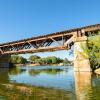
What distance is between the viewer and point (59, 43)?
5903cm

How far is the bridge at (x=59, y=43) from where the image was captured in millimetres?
50438

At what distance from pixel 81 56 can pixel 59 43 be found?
34.4ft

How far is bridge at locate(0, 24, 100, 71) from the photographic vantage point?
5044 cm

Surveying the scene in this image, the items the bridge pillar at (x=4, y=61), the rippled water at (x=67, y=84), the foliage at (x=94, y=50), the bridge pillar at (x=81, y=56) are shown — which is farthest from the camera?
the bridge pillar at (x=4, y=61)

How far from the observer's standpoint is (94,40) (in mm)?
41750

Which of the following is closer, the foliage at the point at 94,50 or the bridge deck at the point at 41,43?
the foliage at the point at 94,50

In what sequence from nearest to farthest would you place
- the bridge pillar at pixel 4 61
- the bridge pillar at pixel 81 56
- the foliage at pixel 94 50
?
the foliage at pixel 94 50 → the bridge pillar at pixel 81 56 → the bridge pillar at pixel 4 61

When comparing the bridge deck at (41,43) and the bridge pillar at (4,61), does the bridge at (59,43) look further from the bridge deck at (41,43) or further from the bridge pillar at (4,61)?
the bridge pillar at (4,61)

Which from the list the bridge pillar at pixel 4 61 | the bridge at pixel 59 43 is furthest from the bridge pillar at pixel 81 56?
the bridge pillar at pixel 4 61

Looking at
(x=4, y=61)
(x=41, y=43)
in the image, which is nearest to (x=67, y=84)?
(x=41, y=43)

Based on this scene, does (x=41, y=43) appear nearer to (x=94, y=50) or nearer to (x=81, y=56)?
(x=81, y=56)

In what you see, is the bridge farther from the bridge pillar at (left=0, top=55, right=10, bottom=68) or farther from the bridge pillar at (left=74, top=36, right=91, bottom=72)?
the bridge pillar at (left=0, top=55, right=10, bottom=68)

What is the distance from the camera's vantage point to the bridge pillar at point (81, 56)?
159 feet

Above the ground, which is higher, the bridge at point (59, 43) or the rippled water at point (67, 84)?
the bridge at point (59, 43)
